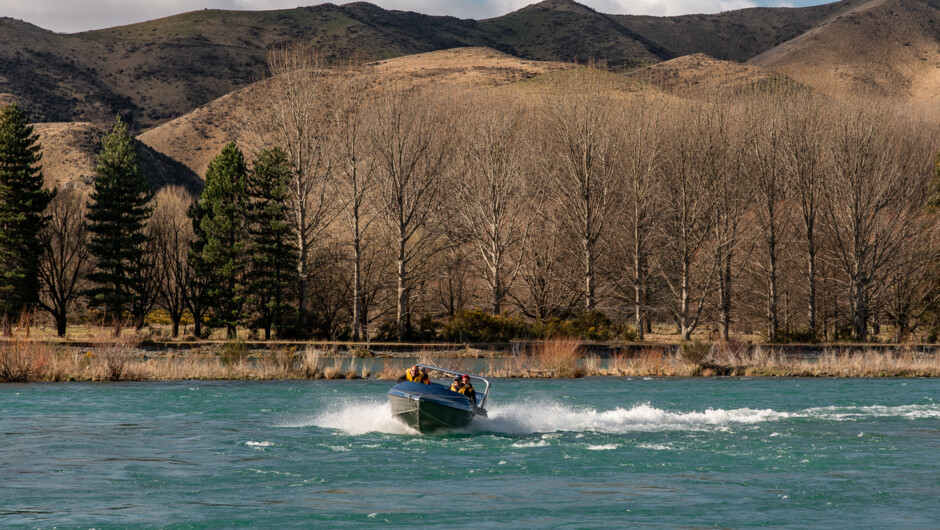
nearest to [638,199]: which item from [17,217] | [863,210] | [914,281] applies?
[863,210]

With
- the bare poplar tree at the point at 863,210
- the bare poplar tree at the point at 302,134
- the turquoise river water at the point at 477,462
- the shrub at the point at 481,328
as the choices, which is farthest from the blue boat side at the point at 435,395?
the bare poplar tree at the point at 863,210

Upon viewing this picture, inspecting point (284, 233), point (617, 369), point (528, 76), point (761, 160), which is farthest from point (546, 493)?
point (528, 76)

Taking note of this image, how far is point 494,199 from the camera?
66625mm

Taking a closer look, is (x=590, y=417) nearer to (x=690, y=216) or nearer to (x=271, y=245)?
(x=271, y=245)

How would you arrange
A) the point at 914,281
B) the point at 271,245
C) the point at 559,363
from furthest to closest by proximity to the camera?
the point at 914,281
the point at 271,245
the point at 559,363

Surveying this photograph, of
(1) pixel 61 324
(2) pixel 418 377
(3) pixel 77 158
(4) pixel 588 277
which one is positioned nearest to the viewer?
(2) pixel 418 377

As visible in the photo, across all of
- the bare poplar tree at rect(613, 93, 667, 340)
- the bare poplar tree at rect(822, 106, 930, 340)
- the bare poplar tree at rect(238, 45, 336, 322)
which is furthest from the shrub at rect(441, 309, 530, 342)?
the bare poplar tree at rect(822, 106, 930, 340)

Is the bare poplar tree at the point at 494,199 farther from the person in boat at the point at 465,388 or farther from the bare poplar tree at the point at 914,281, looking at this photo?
the person in boat at the point at 465,388

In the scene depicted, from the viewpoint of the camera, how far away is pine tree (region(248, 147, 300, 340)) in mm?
60531

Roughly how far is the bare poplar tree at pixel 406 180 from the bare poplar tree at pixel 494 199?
2557 millimetres

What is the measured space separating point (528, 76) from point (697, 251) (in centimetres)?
11869

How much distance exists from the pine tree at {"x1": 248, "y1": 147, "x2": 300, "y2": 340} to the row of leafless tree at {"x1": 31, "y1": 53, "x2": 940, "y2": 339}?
1.58 meters

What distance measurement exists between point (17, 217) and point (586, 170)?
37489 millimetres

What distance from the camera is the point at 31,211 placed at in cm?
6103
